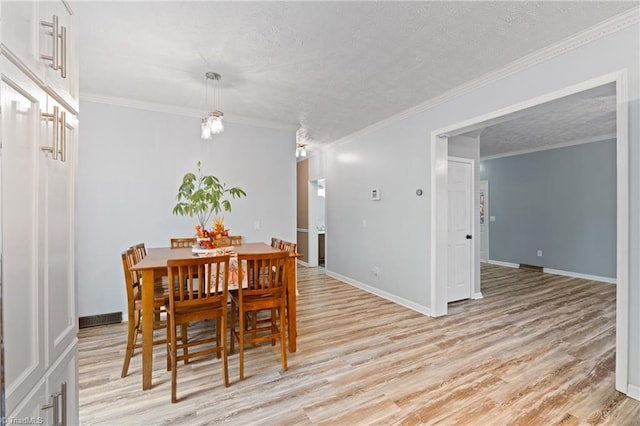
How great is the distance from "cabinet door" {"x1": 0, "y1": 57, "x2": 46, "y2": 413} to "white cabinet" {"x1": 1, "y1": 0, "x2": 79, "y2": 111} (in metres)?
0.06

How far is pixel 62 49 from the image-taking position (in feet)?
3.27

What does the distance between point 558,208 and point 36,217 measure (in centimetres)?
751

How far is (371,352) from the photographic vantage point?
2639 millimetres

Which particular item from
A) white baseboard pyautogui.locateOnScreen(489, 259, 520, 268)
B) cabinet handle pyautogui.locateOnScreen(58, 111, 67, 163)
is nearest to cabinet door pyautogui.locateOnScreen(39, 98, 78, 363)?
cabinet handle pyautogui.locateOnScreen(58, 111, 67, 163)

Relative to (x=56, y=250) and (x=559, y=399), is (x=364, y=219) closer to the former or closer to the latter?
(x=559, y=399)


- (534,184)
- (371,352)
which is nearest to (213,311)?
(371,352)

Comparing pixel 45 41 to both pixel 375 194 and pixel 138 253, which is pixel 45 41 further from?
pixel 375 194

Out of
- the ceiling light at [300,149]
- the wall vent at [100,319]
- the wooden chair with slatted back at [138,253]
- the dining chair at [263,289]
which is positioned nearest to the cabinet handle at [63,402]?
the dining chair at [263,289]

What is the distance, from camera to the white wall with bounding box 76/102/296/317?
10.9 feet

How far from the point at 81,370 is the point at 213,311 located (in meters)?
1.25

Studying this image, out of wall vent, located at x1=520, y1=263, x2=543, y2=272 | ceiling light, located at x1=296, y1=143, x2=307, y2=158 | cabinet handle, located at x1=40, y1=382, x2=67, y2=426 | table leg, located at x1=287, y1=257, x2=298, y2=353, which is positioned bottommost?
wall vent, located at x1=520, y1=263, x2=543, y2=272

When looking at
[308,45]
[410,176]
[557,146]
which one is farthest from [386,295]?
[557,146]

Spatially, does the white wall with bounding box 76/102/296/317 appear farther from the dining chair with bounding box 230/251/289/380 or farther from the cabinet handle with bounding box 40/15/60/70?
the cabinet handle with bounding box 40/15/60/70

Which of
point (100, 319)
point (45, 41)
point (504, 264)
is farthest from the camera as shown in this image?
point (504, 264)
